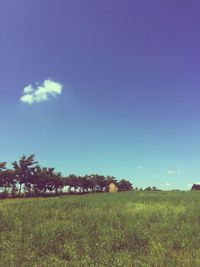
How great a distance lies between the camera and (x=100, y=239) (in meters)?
11.0

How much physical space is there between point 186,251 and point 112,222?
182 inches

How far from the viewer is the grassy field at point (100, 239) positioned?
8883mm

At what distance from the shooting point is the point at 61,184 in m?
97.6

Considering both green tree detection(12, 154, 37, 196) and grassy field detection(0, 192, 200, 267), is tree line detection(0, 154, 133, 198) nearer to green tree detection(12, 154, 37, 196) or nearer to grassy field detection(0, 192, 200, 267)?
green tree detection(12, 154, 37, 196)

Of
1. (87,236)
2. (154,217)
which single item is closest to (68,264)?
(87,236)

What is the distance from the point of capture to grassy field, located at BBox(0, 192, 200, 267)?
8883mm

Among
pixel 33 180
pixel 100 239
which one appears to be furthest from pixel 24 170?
pixel 100 239

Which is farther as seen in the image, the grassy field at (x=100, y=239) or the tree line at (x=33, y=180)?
the tree line at (x=33, y=180)

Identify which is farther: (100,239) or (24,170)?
(24,170)

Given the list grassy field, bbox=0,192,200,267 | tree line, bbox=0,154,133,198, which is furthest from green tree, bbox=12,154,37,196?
grassy field, bbox=0,192,200,267

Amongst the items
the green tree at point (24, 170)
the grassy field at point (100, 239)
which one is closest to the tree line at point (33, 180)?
the green tree at point (24, 170)

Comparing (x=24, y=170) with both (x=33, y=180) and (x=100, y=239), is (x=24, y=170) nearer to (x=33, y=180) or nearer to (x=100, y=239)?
(x=33, y=180)

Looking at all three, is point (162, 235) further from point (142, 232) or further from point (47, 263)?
point (47, 263)

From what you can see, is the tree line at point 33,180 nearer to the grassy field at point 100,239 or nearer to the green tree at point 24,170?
the green tree at point 24,170
